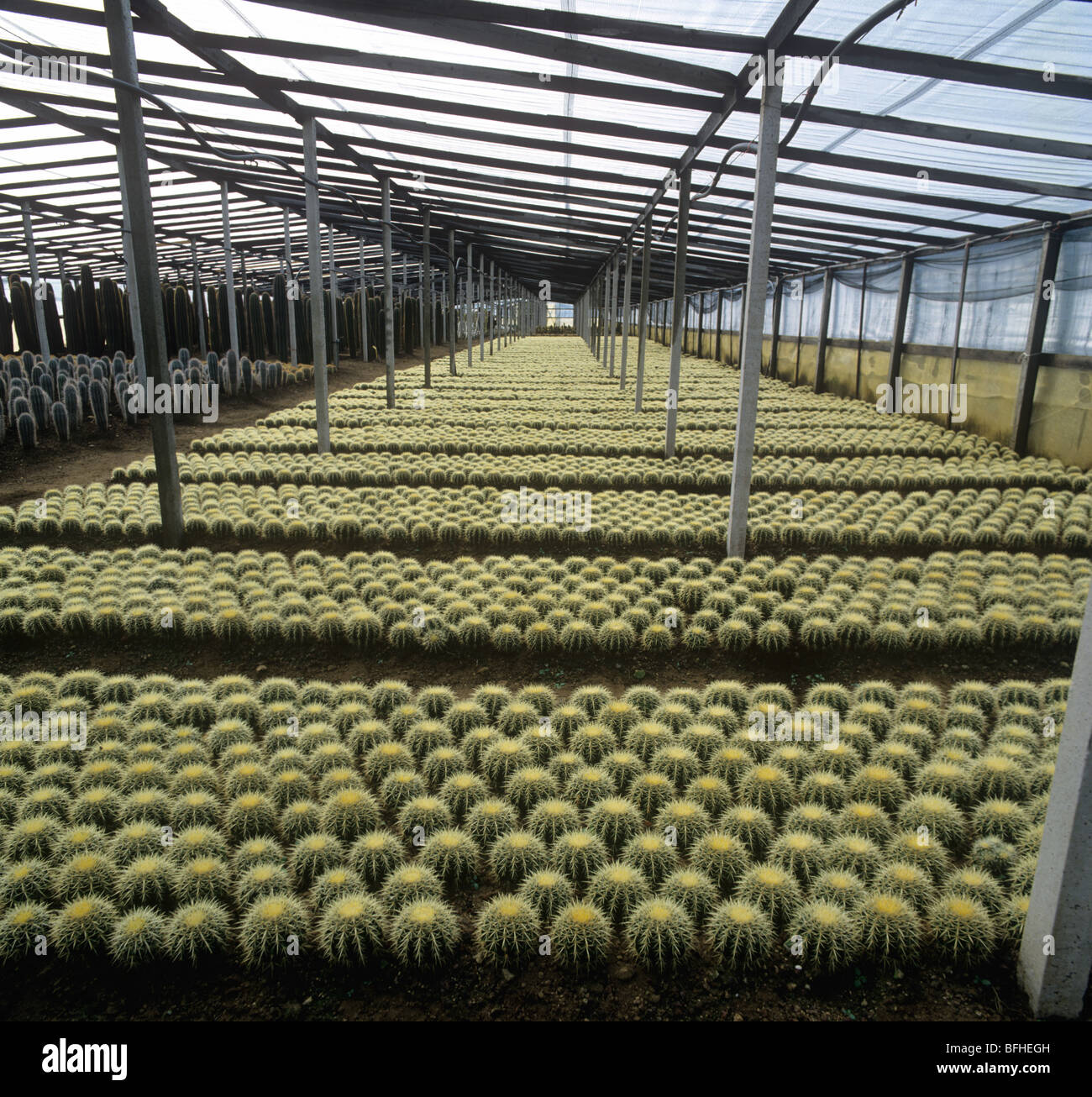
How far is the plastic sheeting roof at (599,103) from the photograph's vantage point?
7402mm

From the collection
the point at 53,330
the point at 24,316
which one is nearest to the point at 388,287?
the point at 24,316

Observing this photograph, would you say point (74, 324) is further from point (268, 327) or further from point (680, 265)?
point (680, 265)

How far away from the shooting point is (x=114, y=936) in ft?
11.4

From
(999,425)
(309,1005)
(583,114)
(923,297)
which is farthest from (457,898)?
(923,297)

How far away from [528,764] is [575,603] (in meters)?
2.82

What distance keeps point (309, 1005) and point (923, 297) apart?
74.8 feet

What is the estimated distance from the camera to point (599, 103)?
10.6m

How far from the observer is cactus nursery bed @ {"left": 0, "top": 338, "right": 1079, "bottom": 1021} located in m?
3.46

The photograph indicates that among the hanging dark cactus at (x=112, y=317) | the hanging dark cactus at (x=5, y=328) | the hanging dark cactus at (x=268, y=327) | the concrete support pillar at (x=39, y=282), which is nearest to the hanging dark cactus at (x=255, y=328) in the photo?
the hanging dark cactus at (x=268, y=327)

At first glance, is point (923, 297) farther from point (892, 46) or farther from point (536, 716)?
point (536, 716)

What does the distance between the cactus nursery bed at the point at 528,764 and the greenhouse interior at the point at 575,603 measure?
3 cm

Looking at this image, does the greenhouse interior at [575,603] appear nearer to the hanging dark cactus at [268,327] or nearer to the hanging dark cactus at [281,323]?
the hanging dark cactus at [268,327]

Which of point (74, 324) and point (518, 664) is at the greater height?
point (74, 324)

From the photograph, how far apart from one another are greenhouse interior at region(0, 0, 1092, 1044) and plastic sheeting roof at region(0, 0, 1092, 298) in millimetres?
81
